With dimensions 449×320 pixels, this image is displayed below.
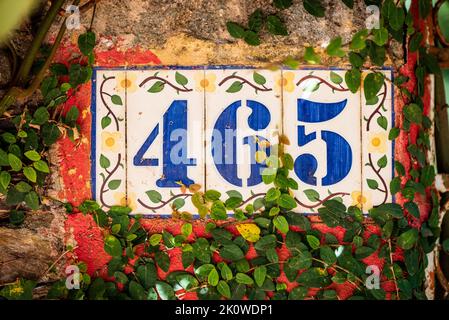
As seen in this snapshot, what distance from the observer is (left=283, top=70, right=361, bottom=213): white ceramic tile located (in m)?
1.50

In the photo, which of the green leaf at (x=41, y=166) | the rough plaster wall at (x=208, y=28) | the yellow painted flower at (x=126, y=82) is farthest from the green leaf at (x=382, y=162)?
the green leaf at (x=41, y=166)

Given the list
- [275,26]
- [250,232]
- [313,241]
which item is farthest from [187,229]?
[275,26]

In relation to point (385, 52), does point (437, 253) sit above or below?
below

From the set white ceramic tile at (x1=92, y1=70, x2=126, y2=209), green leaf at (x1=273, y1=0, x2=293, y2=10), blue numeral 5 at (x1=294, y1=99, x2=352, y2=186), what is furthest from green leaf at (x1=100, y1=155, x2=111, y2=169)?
green leaf at (x1=273, y1=0, x2=293, y2=10)

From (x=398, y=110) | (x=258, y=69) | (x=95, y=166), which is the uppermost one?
(x=258, y=69)

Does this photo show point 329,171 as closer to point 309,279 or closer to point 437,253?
point 309,279

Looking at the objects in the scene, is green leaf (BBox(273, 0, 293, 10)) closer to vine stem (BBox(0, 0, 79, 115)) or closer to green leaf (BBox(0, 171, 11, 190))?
vine stem (BBox(0, 0, 79, 115))

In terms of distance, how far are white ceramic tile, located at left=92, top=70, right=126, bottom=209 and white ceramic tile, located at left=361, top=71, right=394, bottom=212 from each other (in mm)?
833

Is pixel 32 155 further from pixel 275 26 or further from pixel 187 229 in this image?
pixel 275 26

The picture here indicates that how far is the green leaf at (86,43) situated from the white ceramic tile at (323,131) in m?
0.66

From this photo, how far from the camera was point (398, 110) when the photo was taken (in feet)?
4.95
